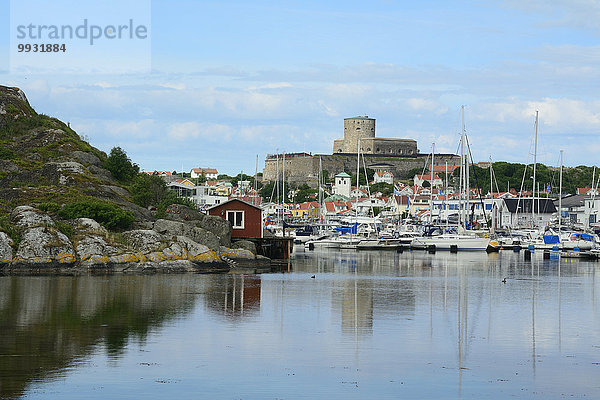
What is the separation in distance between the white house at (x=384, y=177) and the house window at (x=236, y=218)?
123m

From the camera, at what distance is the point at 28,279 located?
3162cm

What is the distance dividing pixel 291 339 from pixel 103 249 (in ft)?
62.3

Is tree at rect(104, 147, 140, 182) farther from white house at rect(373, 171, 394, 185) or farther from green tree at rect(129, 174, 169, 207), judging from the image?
white house at rect(373, 171, 394, 185)

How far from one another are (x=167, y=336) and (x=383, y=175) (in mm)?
154554

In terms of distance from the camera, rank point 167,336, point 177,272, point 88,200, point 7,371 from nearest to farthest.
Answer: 1. point 7,371
2. point 167,336
3. point 177,272
4. point 88,200

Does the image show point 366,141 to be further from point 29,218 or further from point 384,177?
point 29,218

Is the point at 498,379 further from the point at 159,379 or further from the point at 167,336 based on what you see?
the point at 167,336

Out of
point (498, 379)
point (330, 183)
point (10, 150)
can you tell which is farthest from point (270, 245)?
point (330, 183)

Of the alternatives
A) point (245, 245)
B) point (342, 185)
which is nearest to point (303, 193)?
point (342, 185)

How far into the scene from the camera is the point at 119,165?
2184 inches

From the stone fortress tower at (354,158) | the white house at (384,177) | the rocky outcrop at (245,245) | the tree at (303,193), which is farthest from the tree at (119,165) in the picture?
the white house at (384,177)

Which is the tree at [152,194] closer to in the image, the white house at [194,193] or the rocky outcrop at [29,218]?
the rocky outcrop at [29,218]

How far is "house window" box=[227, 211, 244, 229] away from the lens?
49219 mm

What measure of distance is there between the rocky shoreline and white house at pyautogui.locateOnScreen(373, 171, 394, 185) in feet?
429
